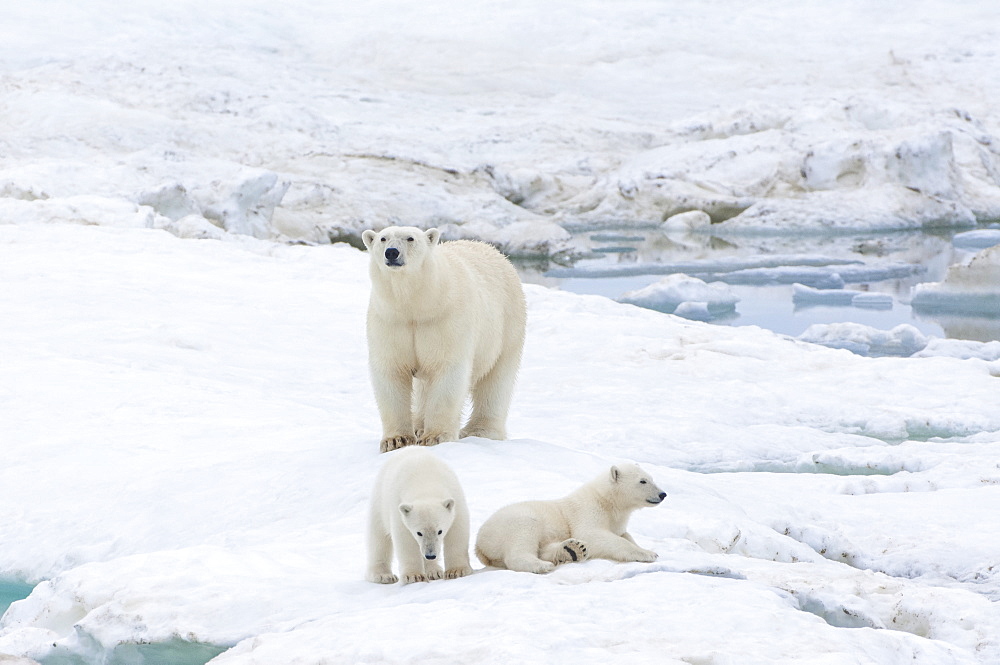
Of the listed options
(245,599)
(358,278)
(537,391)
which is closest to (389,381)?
(245,599)

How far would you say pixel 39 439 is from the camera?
6.25 m

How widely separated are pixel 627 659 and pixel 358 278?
9.85 m

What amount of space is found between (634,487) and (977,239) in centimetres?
2030

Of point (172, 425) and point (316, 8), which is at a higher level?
point (316, 8)

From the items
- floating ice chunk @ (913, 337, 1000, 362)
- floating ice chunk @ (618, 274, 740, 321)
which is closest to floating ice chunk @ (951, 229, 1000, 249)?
floating ice chunk @ (618, 274, 740, 321)

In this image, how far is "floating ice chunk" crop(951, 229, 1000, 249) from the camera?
21519 millimetres

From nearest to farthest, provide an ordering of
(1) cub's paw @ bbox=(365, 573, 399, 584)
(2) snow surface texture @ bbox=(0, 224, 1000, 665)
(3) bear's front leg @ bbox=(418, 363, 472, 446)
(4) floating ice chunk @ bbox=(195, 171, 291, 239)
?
(2) snow surface texture @ bbox=(0, 224, 1000, 665) → (1) cub's paw @ bbox=(365, 573, 399, 584) → (3) bear's front leg @ bbox=(418, 363, 472, 446) → (4) floating ice chunk @ bbox=(195, 171, 291, 239)

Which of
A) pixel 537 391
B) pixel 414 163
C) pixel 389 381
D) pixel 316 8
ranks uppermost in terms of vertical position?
pixel 316 8

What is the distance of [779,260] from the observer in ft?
66.3

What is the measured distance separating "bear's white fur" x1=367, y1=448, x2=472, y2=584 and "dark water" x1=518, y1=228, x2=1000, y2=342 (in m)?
11.3

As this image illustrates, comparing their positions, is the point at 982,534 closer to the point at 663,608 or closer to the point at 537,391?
the point at 663,608

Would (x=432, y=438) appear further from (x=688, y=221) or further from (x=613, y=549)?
(x=688, y=221)

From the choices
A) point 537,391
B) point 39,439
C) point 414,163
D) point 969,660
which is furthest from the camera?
point 414,163

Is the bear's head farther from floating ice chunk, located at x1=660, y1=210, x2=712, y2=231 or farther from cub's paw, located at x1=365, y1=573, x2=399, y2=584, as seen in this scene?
floating ice chunk, located at x1=660, y1=210, x2=712, y2=231
